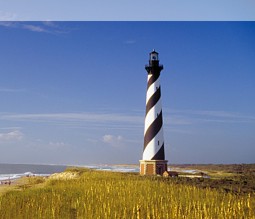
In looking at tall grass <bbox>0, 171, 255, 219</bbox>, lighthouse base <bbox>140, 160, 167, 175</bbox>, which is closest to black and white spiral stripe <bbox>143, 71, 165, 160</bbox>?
lighthouse base <bbox>140, 160, 167, 175</bbox>

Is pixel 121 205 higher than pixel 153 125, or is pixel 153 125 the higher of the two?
pixel 153 125

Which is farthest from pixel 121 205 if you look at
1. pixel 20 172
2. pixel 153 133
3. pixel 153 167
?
pixel 20 172

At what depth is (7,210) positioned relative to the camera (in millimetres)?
8375

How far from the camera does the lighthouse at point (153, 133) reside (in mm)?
19281

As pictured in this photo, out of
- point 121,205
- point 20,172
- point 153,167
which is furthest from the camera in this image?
point 20,172

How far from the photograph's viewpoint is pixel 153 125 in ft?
63.8

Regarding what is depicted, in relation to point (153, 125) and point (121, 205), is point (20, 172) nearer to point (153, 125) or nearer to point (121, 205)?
point (153, 125)

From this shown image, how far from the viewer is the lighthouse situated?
19.3 m

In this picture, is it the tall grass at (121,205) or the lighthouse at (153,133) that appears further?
the lighthouse at (153,133)

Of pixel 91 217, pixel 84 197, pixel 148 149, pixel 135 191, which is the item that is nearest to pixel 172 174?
pixel 148 149

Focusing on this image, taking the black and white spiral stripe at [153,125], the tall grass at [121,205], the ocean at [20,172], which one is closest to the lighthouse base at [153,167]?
the black and white spiral stripe at [153,125]

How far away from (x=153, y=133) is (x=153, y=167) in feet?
5.43

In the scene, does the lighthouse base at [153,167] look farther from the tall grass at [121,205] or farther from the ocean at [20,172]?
the ocean at [20,172]

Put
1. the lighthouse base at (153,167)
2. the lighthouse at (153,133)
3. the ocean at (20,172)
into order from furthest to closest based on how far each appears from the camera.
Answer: the ocean at (20,172) → the lighthouse at (153,133) → the lighthouse base at (153,167)
